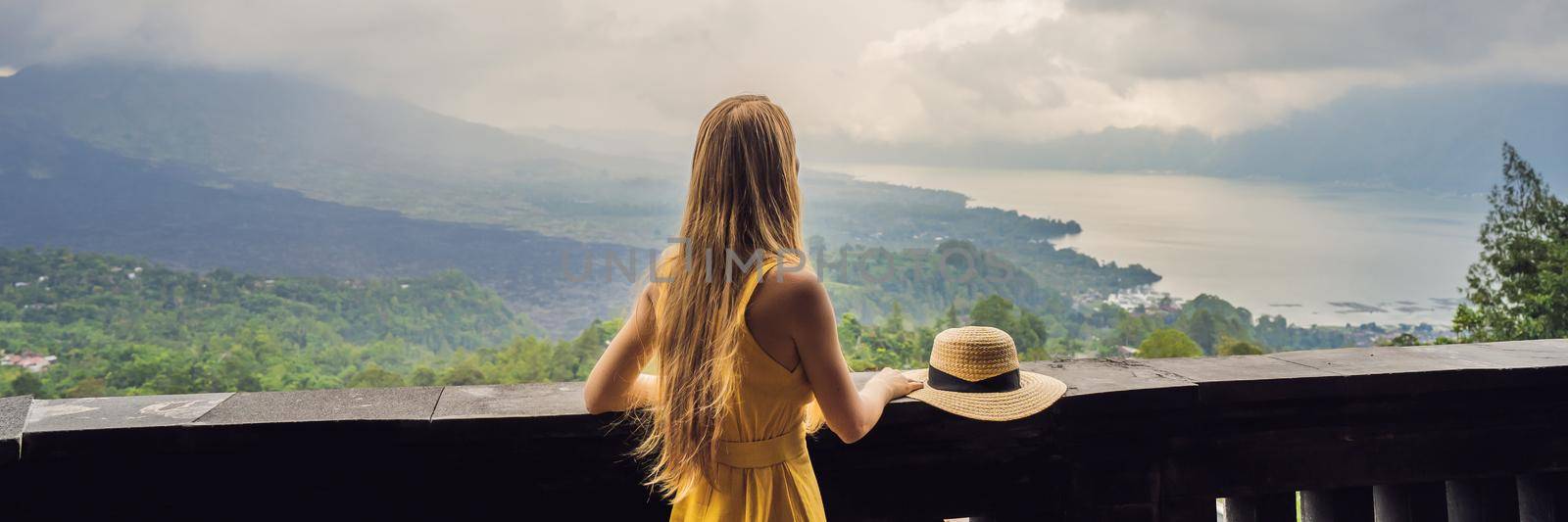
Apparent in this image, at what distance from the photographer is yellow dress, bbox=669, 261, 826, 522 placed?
142 cm

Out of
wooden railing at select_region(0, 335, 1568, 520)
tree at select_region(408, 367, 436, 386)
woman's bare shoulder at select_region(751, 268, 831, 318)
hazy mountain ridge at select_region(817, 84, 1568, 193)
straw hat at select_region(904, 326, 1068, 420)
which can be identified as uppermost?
hazy mountain ridge at select_region(817, 84, 1568, 193)

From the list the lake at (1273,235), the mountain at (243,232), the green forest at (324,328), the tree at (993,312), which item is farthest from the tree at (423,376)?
the lake at (1273,235)

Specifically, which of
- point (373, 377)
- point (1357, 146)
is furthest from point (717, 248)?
point (1357, 146)

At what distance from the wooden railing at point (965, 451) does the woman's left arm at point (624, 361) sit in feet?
0.42

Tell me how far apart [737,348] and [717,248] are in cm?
15

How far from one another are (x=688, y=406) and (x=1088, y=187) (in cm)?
3211

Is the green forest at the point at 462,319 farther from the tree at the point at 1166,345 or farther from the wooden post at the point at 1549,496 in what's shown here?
the wooden post at the point at 1549,496

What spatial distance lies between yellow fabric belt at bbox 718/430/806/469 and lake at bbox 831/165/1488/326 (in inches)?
954

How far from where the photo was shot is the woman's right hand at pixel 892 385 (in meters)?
1.62

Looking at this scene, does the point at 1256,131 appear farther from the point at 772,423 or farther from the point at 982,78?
the point at 772,423

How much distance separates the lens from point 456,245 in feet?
95.5

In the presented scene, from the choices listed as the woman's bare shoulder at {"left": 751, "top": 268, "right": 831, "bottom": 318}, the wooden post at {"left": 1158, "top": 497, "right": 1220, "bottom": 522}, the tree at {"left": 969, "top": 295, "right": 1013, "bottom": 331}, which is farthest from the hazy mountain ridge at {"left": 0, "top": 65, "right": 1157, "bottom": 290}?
the woman's bare shoulder at {"left": 751, "top": 268, "right": 831, "bottom": 318}

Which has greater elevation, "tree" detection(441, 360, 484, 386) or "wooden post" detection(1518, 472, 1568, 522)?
"wooden post" detection(1518, 472, 1568, 522)

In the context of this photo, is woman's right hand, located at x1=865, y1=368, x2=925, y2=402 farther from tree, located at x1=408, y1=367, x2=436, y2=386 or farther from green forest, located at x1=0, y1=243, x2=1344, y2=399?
tree, located at x1=408, y1=367, x2=436, y2=386
